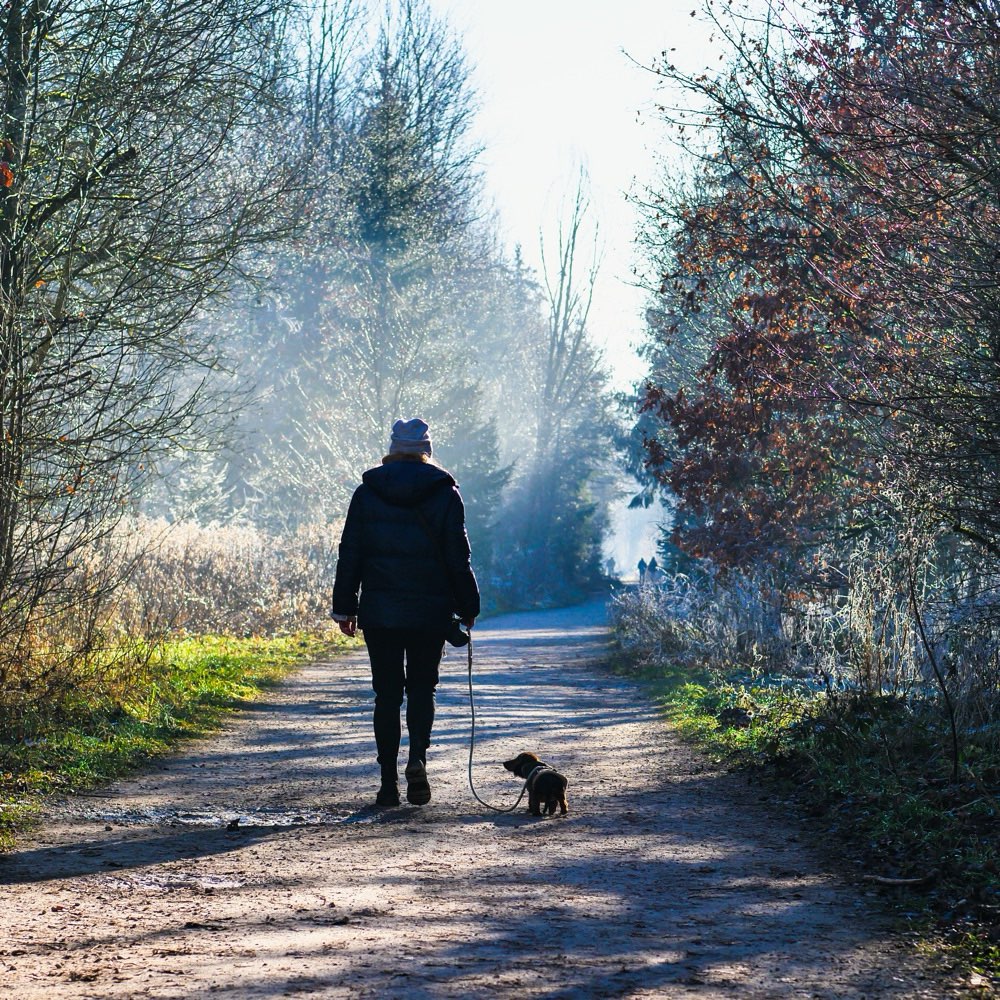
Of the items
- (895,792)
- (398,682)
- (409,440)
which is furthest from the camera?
(409,440)

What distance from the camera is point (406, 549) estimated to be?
807 cm

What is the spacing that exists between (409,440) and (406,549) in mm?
721

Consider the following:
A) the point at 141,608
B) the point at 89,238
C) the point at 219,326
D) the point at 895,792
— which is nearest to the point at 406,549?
the point at 895,792

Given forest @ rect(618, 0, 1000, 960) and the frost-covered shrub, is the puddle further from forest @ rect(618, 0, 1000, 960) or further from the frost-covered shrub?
the frost-covered shrub

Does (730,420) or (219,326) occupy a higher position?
(219,326)

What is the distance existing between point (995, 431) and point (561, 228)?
156 feet

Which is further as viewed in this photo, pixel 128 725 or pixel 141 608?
pixel 141 608

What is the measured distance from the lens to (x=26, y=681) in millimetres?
10102

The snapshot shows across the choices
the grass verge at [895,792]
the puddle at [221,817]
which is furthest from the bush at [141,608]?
the grass verge at [895,792]

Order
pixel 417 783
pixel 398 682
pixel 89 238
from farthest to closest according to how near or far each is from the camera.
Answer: pixel 89 238
pixel 398 682
pixel 417 783

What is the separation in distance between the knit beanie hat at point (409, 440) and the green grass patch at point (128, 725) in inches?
118

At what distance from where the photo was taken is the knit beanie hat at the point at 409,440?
8.24m

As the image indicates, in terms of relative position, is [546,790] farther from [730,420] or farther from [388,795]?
[730,420]

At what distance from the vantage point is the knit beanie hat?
824 centimetres
